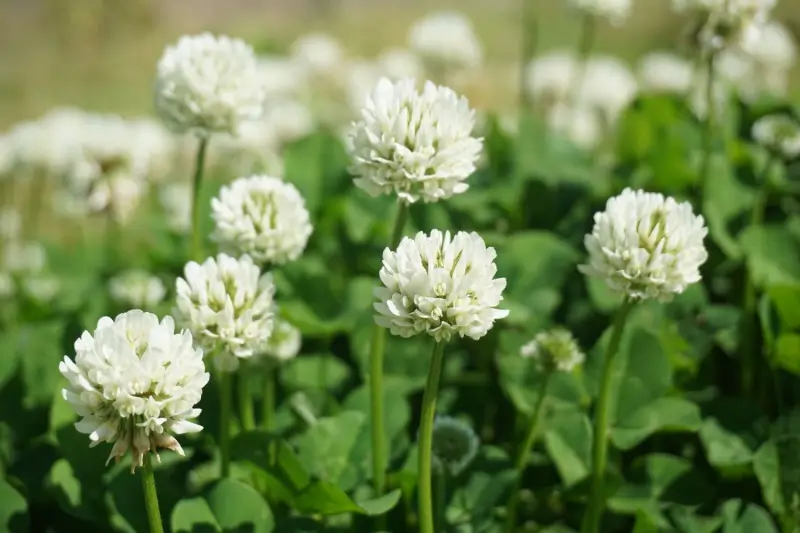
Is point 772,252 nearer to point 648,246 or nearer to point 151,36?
point 648,246

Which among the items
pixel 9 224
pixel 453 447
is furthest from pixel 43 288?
pixel 453 447

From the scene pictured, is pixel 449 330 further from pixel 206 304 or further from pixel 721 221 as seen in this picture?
pixel 721 221

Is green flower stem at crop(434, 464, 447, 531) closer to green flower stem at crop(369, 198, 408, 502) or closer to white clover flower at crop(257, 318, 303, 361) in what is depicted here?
green flower stem at crop(369, 198, 408, 502)

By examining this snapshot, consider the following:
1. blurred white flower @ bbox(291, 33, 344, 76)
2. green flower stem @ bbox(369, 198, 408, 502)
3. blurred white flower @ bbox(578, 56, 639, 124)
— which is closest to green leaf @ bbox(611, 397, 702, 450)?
green flower stem @ bbox(369, 198, 408, 502)

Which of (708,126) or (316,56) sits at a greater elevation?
(316,56)

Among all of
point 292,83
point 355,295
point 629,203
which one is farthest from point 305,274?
point 292,83
